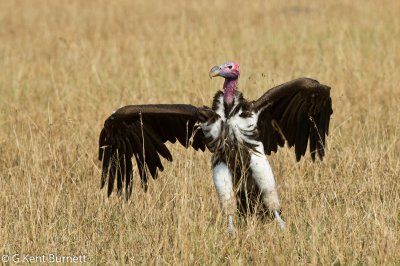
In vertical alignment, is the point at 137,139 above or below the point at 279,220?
above

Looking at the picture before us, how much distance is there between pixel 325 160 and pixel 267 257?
2.25 m

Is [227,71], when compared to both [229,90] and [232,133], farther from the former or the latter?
[232,133]

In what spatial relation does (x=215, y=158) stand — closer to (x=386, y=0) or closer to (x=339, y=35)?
(x=339, y=35)

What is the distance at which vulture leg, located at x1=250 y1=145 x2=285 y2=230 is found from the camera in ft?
20.1

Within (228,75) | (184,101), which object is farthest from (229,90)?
(184,101)

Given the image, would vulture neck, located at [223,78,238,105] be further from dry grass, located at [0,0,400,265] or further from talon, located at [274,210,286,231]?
talon, located at [274,210,286,231]

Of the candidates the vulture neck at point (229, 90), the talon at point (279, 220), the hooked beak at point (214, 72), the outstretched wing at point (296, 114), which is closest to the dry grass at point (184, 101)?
the talon at point (279, 220)

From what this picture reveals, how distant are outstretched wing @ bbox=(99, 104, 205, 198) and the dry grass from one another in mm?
185

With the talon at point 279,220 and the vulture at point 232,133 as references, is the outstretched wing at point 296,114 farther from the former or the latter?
the talon at point 279,220

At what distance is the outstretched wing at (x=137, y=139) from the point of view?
655cm

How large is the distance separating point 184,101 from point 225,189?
13.1 ft

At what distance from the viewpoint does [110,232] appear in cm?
604

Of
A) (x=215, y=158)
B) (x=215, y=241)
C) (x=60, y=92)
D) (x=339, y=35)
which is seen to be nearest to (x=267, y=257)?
(x=215, y=241)

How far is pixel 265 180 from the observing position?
6176mm
